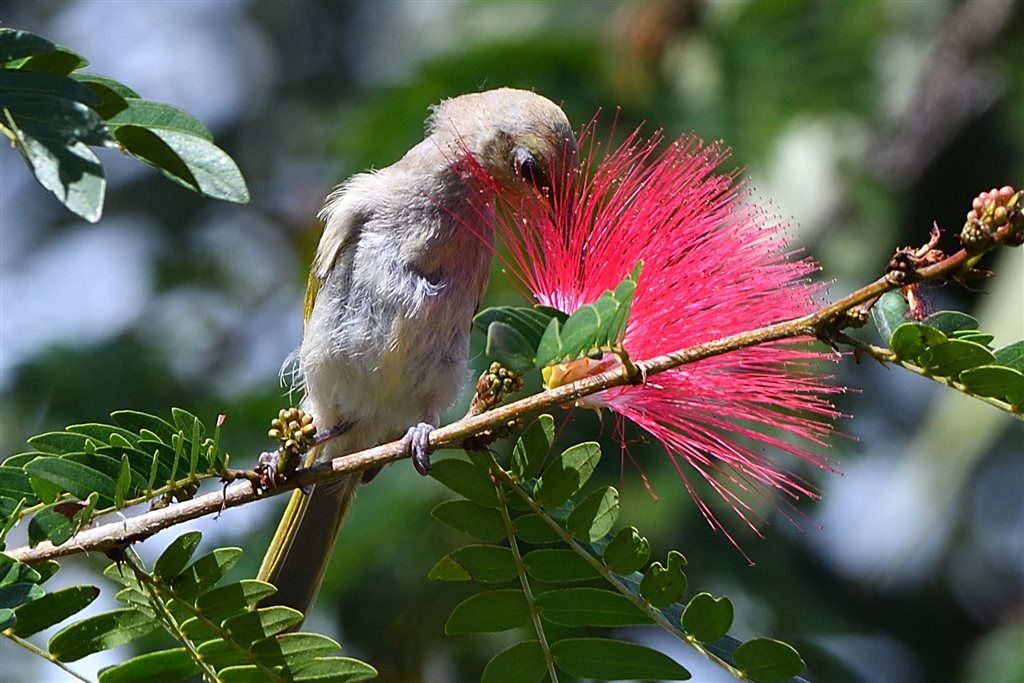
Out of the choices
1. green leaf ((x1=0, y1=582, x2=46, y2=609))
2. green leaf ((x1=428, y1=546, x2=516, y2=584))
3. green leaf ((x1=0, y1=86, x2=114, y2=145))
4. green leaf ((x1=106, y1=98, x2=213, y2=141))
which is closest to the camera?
green leaf ((x1=0, y1=86, x2=114, y2=145))

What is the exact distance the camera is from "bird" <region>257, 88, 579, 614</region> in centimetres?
423

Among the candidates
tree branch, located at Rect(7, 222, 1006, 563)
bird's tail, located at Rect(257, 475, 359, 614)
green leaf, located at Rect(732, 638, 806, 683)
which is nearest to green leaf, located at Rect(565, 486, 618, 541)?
tree branch, located at Rect(7, 222, 1006, 563)

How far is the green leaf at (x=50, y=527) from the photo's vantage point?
256 centimetres

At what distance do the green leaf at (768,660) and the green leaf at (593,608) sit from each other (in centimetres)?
27

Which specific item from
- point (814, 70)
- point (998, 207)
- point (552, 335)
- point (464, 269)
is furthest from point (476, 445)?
point (814, 70)

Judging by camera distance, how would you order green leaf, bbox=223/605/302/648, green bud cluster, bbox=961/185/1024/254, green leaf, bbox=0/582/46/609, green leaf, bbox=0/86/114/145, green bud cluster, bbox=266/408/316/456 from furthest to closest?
1. green bud cluster, bbox=266/408/316/456
2. green leaf, bbox=223/605/302/648
3. green leaf, bbox=0/582/46/609
4. green leaf, bbox=0/86/114/145
5. green bud cluster, bbox=961/185/1024/254

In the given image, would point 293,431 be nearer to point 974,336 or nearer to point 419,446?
point 419,446

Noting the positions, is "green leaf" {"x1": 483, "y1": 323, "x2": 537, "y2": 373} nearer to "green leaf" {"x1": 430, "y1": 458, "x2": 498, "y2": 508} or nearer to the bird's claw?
"green leaf" {"x1": 430, "y1": 458, "x2": 498, "y2": 508}

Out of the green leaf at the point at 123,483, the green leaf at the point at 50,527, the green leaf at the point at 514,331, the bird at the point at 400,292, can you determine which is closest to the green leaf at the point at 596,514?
the green leaf at the point at 514,331

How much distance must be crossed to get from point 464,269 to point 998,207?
2402mm

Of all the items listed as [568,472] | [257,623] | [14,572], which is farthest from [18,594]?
[568,472]

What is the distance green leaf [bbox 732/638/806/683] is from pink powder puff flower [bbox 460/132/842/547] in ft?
1.10

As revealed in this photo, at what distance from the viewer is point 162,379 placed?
650cm

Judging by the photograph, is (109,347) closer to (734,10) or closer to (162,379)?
(162,379)
